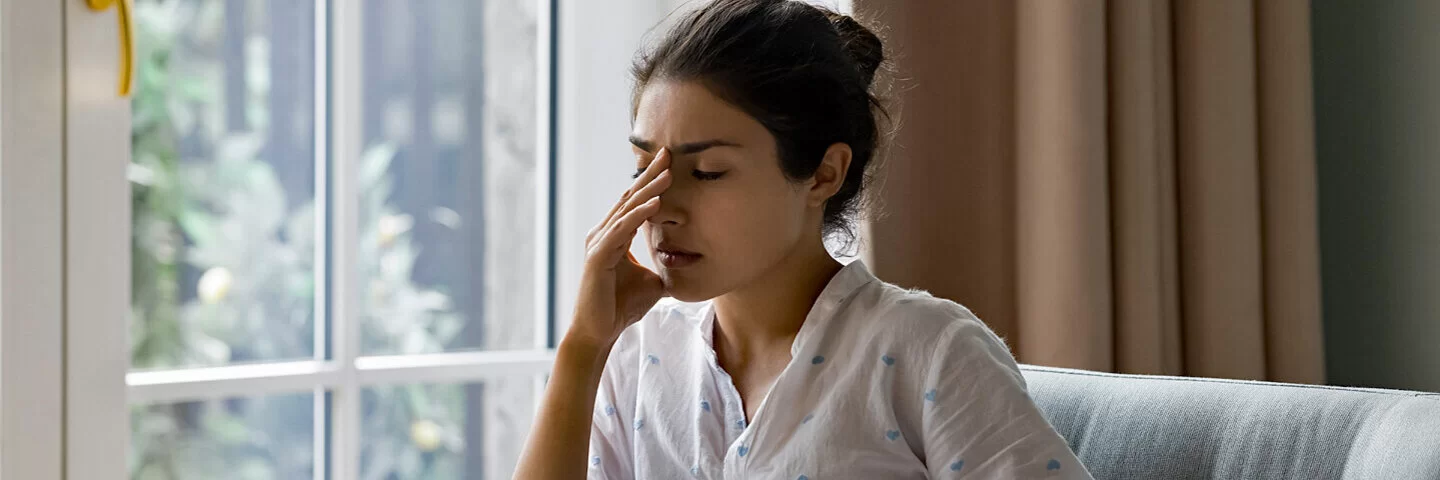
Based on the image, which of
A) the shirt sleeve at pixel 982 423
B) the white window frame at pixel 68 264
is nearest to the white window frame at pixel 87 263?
the white window frame at pixel 68 264

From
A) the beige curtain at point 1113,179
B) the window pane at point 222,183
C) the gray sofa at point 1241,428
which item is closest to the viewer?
the gray sofa at point 1241,428

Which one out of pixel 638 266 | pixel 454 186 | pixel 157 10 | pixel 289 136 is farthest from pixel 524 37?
pixel 638 266

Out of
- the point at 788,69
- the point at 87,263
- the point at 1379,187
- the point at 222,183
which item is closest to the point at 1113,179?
the point at 1379,187

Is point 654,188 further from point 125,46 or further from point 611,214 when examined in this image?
point 125,46

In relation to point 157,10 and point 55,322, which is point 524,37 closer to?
point 157,10

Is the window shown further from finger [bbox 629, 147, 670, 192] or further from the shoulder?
the shoulder

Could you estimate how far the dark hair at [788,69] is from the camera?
Result: 1.15m

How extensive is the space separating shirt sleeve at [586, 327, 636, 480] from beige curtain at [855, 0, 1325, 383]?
1.56ft

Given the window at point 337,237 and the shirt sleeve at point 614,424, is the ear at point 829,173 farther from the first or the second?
the window at point 337,237

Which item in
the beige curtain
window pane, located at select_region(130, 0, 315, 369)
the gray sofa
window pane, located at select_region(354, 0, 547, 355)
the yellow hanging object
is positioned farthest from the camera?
window pane, located at select_region(354, 0, 547, 355)

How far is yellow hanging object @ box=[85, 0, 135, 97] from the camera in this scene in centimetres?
143

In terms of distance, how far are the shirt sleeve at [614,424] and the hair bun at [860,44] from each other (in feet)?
1.26

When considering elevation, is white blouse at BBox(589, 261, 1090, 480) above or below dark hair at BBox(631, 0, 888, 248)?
below

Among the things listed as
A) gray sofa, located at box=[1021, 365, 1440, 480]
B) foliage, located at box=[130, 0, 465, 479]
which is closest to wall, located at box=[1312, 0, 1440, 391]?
gray sofa, located at box=[1021, 365, 1440, 480]
